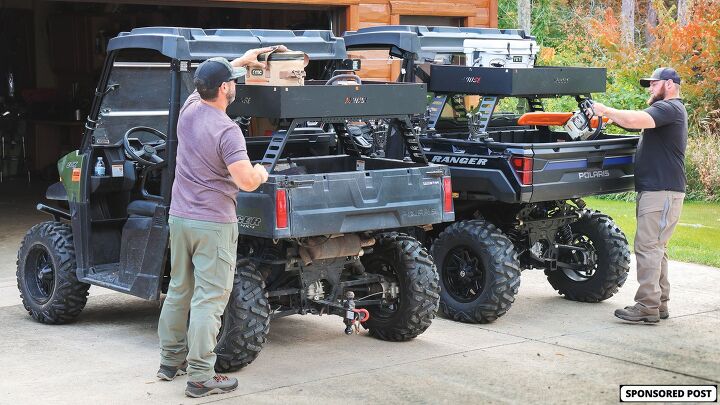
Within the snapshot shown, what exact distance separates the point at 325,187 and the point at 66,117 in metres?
11.2

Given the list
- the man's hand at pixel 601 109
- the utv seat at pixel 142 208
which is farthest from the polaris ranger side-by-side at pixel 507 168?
the utv seat at pixel 142 208

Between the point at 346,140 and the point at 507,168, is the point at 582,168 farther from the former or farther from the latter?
the point at 346,140

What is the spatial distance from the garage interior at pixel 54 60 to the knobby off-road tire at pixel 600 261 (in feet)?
26.2

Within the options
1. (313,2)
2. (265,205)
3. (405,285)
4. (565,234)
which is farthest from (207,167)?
(313,2)

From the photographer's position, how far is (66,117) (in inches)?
666

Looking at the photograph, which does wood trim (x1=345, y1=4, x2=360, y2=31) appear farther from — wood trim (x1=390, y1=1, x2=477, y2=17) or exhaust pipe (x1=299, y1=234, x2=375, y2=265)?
exhaust pipe (x1=299, y1=234, x2=375, y2=265)

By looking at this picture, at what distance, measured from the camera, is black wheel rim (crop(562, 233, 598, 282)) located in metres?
9.11

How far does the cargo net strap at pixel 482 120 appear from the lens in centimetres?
876

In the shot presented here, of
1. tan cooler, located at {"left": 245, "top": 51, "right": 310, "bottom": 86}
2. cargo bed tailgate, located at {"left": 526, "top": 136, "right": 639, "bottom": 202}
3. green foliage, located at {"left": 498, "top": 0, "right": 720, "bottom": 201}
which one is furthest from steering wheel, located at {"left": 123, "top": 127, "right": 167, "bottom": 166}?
green foliage, located at {"left": 498, "top": 0, "right": 720, "bottom": 201}

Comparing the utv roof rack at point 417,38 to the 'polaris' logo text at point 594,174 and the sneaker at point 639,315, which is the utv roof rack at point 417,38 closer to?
the 'polaris' logo text at point 594,174

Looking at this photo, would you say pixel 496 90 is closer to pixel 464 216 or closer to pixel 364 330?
pixel 464 216

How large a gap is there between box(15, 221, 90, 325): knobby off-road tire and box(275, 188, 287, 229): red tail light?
2179 mm

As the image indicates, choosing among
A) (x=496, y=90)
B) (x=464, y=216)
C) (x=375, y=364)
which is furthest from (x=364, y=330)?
(x=496, y=90)

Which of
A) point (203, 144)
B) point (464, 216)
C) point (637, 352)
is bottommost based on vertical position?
point (637, 352)
